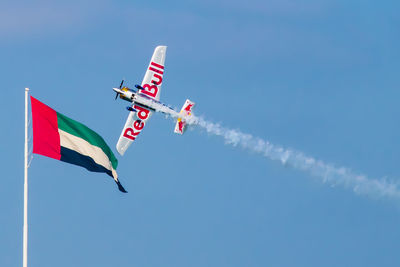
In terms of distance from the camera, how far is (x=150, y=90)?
88250 millimetres

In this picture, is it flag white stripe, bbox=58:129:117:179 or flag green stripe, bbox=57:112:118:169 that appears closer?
flag white stripe, bbox=58:129:117:179

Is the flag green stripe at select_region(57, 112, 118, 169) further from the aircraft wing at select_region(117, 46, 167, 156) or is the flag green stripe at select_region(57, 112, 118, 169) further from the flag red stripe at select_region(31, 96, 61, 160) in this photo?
the aircraft wing at select_region(117, 46, 167, 156)

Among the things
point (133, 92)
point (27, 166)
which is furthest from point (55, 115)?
point (133, 92)

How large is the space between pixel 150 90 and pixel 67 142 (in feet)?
146

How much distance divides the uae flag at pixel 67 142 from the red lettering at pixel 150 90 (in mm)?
42540

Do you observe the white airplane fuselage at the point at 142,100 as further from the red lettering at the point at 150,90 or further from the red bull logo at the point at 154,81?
the red bull logo at the point at 154,81

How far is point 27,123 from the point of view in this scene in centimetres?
4100

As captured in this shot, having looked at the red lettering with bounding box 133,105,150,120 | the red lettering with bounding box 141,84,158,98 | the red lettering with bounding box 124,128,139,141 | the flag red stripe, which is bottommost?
the flag red stripe

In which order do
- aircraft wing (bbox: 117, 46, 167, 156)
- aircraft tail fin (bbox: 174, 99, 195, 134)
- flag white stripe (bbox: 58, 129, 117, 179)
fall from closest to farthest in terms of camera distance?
1. flag white stripe (bbox: 58, 129, 117, 179)
2. aircraft tail fin (bbox: 174, 99, 195, 134)
3. aircraft wing (bbox: 117, 46, 167, 156)

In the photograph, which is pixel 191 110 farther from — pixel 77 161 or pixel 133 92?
pixel 77 161

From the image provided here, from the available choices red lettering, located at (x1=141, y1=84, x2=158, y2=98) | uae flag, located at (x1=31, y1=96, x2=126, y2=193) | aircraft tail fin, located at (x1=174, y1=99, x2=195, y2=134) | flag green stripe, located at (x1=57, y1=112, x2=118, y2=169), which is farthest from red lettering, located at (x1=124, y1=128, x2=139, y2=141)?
flag green stripe, located at (x1=57, y1=112, x2=118, y2=169)

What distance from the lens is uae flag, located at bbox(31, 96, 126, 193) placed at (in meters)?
42.7

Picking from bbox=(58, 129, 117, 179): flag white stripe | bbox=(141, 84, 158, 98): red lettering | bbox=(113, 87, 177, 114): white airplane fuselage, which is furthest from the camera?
bbox=(141, 84, 158, 98): red lettering

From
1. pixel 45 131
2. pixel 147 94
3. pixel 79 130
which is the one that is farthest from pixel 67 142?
pixel 147 94
